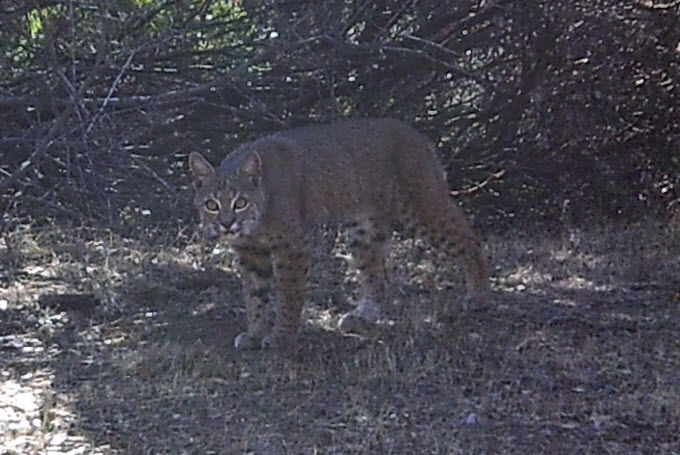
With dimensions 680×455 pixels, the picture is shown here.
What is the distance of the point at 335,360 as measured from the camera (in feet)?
21.7

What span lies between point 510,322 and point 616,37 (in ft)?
9.98

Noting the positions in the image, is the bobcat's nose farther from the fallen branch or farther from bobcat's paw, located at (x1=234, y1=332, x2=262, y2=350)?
the fallen branch

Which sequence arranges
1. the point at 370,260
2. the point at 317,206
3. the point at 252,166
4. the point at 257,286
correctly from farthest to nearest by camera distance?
the point at 370,260, the point at 317,206, the point at 257,286, the point at 252,166

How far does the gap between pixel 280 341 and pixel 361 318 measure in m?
0.70

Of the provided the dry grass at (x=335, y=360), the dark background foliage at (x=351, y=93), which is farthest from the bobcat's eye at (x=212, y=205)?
the dark background foliage at (x=351, y=93)

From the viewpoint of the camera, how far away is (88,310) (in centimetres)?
762

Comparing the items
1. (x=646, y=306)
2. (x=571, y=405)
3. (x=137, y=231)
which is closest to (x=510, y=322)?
(x=646, y=306)

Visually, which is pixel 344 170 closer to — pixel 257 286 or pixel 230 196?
pixel 257 286

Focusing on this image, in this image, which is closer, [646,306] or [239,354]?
[239,354]

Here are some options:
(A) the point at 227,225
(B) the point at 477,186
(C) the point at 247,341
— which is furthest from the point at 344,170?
(B) the point at 477,186

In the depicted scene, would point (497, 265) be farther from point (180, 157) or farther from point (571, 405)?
point (571, 405)

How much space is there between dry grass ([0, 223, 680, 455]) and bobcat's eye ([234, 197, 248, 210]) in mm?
707

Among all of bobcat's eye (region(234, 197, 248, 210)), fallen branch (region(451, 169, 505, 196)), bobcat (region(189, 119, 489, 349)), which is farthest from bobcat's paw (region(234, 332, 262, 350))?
fallen branch (region(451, 169, 505, 196))

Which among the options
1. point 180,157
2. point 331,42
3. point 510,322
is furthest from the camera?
point 180,157
